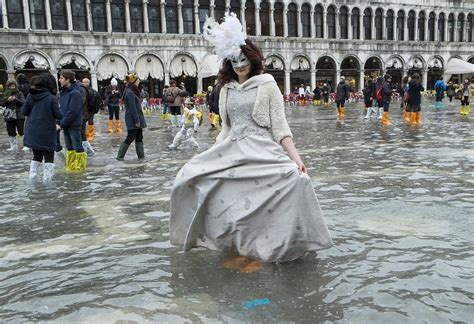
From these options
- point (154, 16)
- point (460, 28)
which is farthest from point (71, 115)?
point (460, 28)

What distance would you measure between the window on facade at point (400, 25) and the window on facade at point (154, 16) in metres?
22.9

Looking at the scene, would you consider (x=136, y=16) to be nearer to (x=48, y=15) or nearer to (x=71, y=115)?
(x=48, y=15)

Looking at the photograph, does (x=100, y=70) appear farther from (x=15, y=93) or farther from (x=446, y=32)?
(x=446, y=32)

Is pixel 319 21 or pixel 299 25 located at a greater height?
pixel 319 21

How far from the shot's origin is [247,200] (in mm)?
3689

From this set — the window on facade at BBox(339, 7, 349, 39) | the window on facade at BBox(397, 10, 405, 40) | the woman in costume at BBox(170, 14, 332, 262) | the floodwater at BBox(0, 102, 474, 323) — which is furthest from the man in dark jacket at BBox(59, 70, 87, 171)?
the window on facade at BBox(397, 10, 405, 40)

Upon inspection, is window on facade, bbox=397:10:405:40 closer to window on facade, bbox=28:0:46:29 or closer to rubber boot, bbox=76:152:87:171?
window on facade, bbox=28:0:46:29

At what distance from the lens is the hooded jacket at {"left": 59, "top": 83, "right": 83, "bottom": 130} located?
319 inches

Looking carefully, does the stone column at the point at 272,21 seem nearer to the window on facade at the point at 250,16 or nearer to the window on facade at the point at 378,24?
the window on facade at the point at 250,16

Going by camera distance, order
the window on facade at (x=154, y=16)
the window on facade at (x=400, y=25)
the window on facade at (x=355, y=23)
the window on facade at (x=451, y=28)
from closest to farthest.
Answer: the window on facade at (x=154, y=16), the window on facade at (x=355, y=23), the window on facade at (x=400, y=25), the window on facade at (x=451, y=28)

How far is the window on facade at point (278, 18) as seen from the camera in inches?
1612

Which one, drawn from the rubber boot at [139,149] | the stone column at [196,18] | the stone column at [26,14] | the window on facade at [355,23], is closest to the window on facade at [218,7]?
the stone column at [196,18]

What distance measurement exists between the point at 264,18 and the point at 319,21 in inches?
207

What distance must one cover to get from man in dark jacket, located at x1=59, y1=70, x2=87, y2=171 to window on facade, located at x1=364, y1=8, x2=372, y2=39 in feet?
133
